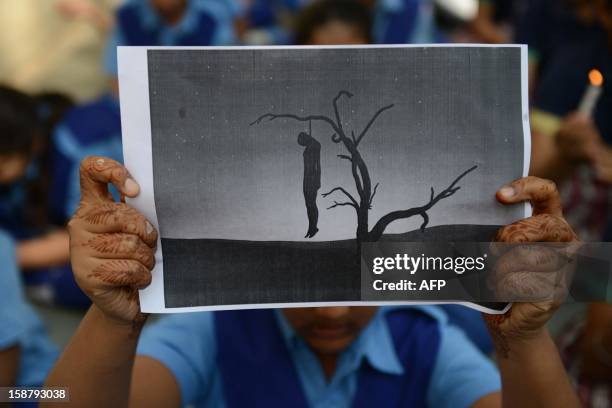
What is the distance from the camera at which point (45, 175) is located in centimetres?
244

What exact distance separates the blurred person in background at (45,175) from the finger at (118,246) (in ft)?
4.33

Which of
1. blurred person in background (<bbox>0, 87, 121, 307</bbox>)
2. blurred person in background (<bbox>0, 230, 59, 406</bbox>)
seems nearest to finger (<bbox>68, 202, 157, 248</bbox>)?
blurred person in background (<bbox>0, 230, 59, 406</bbox>)

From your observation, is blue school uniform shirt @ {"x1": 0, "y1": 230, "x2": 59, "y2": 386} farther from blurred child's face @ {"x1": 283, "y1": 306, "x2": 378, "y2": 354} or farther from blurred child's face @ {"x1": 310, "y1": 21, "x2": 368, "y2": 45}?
blurred child's face @ {"x1": 310, "y1": 21, "x2": 368, "y2": 45}

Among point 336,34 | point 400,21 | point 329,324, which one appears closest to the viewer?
point 329,324

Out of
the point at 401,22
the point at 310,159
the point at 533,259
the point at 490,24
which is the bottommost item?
Result: the point at 533,259

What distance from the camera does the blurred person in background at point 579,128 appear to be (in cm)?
160

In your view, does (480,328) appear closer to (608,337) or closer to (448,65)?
(608,337)

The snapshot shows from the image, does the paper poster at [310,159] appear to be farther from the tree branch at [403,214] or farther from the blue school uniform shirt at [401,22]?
the blue school uniform shirt at [401,22]

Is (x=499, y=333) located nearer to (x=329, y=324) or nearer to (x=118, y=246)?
(x=329, y=324)

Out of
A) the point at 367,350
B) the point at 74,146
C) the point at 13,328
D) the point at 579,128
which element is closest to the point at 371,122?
the point at 367,350

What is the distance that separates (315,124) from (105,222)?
0.78 ft

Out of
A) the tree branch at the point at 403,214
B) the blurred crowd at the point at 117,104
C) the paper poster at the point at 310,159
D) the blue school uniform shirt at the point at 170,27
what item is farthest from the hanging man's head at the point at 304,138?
the blue school uniform shirt at the point at 170,27

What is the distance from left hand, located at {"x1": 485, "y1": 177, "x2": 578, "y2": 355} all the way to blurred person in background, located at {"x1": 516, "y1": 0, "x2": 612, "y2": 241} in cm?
66

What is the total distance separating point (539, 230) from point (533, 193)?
0.04 metres
